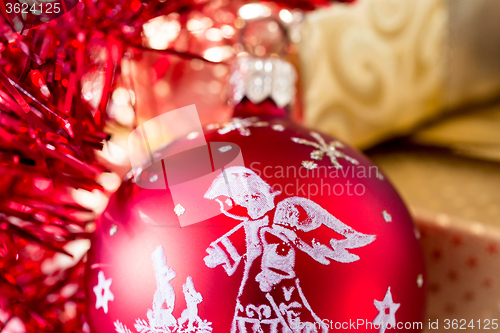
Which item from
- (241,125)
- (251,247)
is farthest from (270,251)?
(241,125)

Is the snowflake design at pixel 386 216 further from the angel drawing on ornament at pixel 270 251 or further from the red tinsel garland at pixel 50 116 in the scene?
the red tinsel garland at pixel 50 116

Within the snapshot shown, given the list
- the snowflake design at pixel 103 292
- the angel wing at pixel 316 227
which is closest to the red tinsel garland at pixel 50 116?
the snowflake design at pixel 103 292

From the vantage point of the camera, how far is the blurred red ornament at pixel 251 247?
0.85ft

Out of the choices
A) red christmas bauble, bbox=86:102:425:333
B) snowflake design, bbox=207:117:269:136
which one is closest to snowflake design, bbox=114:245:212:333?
red christmas bauble, bbox=86:102:425:333

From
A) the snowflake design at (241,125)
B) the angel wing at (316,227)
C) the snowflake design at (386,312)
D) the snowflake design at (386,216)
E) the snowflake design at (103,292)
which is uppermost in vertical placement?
the snowflake design at (241,125)

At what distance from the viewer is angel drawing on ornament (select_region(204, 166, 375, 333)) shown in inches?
10.1

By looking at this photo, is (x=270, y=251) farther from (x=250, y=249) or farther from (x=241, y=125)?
(x=241, y=125)

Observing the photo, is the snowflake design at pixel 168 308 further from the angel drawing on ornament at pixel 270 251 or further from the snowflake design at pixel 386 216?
the snowflake design at pixel 386 216

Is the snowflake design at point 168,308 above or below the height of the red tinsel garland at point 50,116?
below

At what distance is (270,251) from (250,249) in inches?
0.5

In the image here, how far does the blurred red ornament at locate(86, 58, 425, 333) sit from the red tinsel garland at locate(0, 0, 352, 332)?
0.13 ft

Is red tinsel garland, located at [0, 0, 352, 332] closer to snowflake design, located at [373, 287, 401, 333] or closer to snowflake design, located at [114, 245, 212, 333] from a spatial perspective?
snowflake design, located at [114, 245, 212, 333]

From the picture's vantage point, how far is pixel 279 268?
259 millimetres

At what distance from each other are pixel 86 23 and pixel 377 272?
0.26 m
